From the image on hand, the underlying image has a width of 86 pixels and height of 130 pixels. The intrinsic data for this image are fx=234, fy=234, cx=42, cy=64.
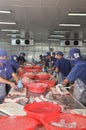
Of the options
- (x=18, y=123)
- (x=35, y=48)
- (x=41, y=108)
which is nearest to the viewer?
(x=18, y=123)

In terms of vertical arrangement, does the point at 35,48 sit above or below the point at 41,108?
above

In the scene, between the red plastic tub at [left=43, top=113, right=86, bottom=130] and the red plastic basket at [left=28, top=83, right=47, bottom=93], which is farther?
the red plastic basket at [left=28, top=83, right=47, bottom=93]

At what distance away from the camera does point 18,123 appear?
159 cm

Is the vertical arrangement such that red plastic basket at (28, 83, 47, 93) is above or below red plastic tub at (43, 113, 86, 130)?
below

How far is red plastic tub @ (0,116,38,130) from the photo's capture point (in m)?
1.50

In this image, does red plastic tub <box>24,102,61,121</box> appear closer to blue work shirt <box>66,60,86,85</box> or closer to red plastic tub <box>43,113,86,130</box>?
red plastic tub <box>43,113,86,130</box>

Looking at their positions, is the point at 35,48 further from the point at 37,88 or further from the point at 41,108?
the point at 41,108

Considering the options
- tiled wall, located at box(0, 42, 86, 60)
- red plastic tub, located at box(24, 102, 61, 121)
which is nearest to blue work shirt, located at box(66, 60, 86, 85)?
red plastic tub, located at box(24, 102, 61, 121)

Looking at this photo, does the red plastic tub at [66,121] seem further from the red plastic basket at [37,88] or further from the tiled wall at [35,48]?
the tiled wall at [35,48]

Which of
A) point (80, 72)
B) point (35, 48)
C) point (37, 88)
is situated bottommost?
point (37, 88)

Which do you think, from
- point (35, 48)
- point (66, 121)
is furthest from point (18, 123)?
point (35, 48)

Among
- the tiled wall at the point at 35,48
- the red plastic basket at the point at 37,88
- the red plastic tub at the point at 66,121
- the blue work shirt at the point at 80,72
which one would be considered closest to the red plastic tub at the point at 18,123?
the red plastic tub at the point at 66,121

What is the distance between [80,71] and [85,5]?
296 cm

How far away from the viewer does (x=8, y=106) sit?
2.22 m
